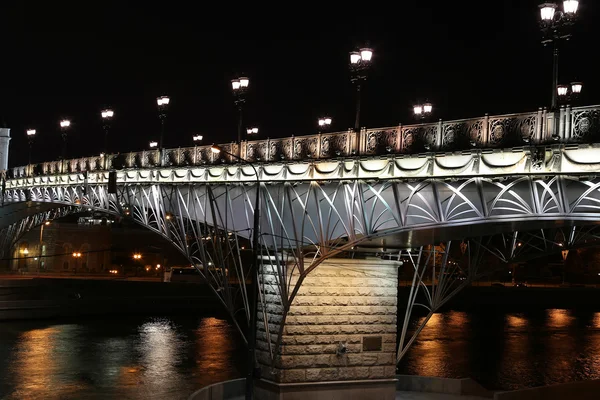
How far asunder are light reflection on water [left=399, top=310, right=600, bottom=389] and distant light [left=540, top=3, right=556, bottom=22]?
70.3 ft

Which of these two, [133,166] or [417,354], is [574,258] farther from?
[133,166]

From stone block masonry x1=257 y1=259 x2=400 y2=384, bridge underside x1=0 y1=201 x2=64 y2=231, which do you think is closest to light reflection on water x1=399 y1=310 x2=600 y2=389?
stone block masonry x1=257 y1=259 x2=400 y2=384

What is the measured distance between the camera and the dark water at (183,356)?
1231 inches

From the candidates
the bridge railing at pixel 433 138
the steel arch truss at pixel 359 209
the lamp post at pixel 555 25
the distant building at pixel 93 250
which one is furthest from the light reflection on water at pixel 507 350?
the distant building at pixel 93 250

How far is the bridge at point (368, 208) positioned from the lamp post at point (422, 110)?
185 inches

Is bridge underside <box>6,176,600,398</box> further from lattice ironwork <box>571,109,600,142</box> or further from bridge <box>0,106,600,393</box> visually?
lattice ironwork <box>571,109,600,142</box>

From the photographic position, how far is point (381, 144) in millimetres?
22594

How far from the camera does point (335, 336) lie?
970 inches

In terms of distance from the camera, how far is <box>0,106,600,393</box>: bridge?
18594 millimetres

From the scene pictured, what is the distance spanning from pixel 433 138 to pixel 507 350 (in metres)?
28.8

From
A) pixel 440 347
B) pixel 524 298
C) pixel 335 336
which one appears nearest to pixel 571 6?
pixel 335 336

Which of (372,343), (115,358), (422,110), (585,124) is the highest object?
(422,110)

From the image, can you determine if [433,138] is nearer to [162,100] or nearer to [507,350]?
[162,100]

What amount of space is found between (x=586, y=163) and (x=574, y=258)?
83144mm
